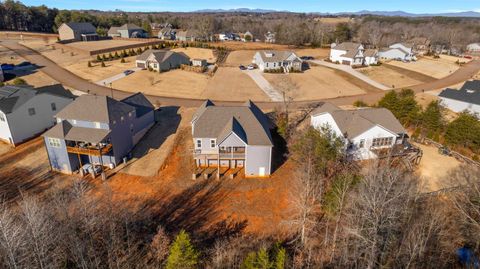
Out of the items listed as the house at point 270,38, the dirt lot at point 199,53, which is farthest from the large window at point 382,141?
the house at point 270,38

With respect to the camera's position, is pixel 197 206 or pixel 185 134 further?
pixel 185 134

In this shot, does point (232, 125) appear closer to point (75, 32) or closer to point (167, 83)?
point (167, 83)

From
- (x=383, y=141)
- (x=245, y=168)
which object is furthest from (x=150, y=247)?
(x=383, y=141)

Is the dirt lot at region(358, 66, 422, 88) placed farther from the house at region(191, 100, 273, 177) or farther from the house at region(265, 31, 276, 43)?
the house at region(265, 31, 276, 43)

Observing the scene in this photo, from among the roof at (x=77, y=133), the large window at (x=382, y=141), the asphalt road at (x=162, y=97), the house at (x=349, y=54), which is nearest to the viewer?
the roof at (x=77, y=133)

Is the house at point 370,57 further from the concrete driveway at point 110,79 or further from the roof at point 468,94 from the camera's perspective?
the concrete driveway at point 110,79

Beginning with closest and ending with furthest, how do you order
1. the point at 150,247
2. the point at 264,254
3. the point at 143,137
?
the point at 264,254, the point at 150,247, the point at 143,137

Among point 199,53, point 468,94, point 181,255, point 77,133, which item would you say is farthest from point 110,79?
point 468,94

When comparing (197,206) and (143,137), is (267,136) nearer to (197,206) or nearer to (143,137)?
(197,206)
